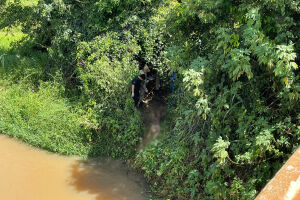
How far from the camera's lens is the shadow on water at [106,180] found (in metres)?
5.79

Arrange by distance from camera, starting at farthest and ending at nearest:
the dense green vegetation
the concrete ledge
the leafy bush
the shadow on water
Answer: the leafy bush → the shadow on water → the dense green vegetation → the concrete ledge

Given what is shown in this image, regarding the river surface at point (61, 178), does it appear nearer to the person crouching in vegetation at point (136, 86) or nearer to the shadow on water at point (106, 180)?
the shadow on water at point (106, 180)

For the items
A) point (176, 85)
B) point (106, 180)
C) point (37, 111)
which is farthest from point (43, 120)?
point (176, 85)

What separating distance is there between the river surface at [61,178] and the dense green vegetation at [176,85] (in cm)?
28

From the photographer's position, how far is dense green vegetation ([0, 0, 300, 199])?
4.21m

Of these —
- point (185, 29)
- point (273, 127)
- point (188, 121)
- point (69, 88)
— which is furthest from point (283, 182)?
point (69, 88)

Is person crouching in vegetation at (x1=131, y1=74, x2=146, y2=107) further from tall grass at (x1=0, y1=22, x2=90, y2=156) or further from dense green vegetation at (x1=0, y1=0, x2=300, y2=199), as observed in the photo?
tall grass at (x1=0, y1=22, x2=90, y2=156)

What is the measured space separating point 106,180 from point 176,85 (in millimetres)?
2203

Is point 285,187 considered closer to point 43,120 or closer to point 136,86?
point 136,86

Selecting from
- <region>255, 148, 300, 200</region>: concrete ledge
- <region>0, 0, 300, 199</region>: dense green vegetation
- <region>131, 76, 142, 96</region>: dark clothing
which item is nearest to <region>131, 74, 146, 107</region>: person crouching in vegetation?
<region>131, 76, 142, 96</region>: dark clothing

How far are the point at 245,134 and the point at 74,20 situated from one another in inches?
208

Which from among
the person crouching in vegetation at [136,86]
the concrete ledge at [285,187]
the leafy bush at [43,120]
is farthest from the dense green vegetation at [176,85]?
the concrete ledge at [285,187]

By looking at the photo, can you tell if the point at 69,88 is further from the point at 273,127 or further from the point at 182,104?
the point at 273,127

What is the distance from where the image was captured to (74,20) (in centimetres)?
799
